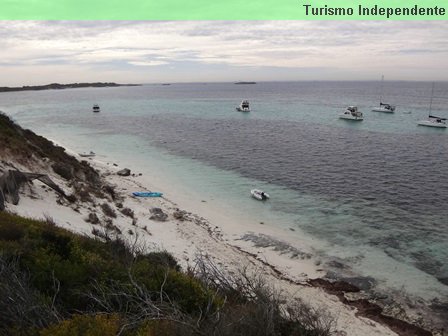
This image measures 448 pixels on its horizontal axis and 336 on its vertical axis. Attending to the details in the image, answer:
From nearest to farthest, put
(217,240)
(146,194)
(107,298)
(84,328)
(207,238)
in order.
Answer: (84,328) < (107,298) < (207,238) < (217,240) < (146,194)

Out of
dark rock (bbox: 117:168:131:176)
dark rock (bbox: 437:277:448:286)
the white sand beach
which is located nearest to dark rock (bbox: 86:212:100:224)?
the white sand beach

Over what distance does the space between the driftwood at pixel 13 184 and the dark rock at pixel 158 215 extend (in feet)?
18.8

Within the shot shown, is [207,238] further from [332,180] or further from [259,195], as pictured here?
[332,180]

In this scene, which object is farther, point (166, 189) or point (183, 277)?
point (166, 189)

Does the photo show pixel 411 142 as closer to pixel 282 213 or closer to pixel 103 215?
pixel 282 213

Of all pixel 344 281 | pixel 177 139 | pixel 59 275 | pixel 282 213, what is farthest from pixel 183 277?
pixel 177 139

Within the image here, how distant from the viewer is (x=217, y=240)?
22.1 meters

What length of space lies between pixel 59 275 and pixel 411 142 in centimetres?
5578

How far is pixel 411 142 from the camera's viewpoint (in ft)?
179

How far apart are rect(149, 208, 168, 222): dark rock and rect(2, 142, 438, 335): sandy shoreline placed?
0.30 m

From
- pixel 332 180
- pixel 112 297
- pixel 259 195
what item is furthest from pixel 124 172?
pixel 112 297

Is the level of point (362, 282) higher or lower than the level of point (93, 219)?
lower

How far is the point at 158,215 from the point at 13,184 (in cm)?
872

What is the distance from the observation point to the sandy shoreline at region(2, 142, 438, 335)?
15742 mm
